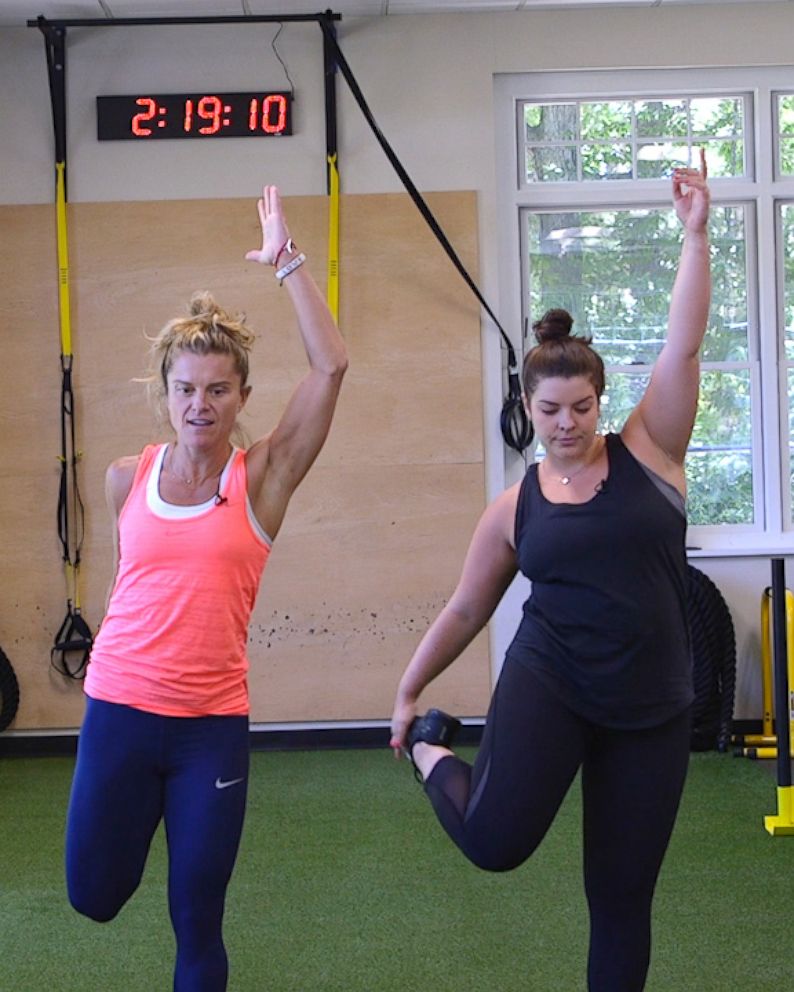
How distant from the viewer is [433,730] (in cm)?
247

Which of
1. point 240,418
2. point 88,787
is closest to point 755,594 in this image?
point 240,418

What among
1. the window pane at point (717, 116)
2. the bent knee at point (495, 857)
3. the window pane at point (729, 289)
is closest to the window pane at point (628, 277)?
the window pane at point (729, 289)

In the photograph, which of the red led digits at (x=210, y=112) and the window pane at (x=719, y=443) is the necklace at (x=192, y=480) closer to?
the red led digits at (x=210, y=112)

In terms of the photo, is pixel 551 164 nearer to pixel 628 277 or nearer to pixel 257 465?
pixel 628 277

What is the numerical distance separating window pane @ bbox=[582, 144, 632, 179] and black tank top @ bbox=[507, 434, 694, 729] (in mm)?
3808

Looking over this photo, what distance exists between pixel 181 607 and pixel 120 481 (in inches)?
12.5

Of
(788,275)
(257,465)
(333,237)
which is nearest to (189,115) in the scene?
(333,237)

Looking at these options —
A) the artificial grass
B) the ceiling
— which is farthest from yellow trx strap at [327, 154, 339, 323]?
the artificial grass

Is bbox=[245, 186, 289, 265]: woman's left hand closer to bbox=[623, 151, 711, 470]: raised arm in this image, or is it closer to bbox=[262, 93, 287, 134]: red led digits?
bbox=[623, 151, 711, 470]: raised arm

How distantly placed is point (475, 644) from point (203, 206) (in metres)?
2.35

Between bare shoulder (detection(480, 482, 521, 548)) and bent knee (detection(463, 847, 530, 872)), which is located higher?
bare shoulder (detection(480, 482, 521, 548))

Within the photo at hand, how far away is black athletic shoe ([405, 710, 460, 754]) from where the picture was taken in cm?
246

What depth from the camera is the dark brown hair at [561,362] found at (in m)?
2.20

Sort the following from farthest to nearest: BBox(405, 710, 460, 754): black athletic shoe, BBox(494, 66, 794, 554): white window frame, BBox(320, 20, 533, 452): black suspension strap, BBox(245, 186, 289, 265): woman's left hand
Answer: BBox(494, 66, 794, 554): white window frame, BBox(320, 20, 533, 452): black suspension strap, BBox(405, 710, 460, 754): black athletic shoe, BBox(245, 186, 289, 265): woman's left hand
